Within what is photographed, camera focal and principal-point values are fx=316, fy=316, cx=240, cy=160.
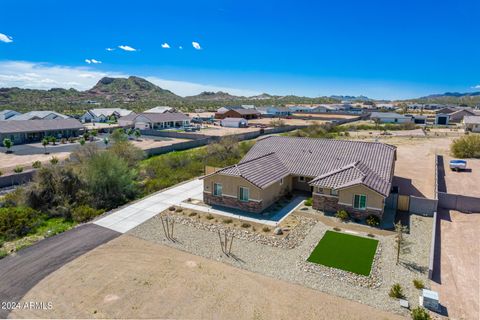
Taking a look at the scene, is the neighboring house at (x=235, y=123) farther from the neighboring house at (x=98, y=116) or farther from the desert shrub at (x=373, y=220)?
the desert shrub at (x=373, y=220)

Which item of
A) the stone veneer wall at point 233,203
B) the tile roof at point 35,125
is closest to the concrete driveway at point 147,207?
the stone veneer wall at point 233,203

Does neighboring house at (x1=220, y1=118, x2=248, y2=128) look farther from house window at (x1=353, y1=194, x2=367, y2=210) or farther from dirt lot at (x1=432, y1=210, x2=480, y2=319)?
dirt lot at (x1=432, y1=210, x2=480, y2=319)

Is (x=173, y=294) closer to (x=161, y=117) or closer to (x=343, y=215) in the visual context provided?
(x=343, y=215)

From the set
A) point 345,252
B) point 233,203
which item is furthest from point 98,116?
point 345,252

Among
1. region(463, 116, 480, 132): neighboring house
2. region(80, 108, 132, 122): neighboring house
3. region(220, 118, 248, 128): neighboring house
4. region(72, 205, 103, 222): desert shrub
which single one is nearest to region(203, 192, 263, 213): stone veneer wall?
region(72, 205, 103, 222): desert shrub

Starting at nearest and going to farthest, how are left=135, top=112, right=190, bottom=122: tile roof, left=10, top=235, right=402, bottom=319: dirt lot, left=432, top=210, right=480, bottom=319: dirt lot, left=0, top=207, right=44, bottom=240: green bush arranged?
left=10, top=235, right=402, bottom=319: dirt lot
left=432, top=210, right=480, bottom=319: dirt lot
left=0, top=207, right=44, bottom=240: green bush
left=135, top=112, right=190, bottom=122: tile roof
